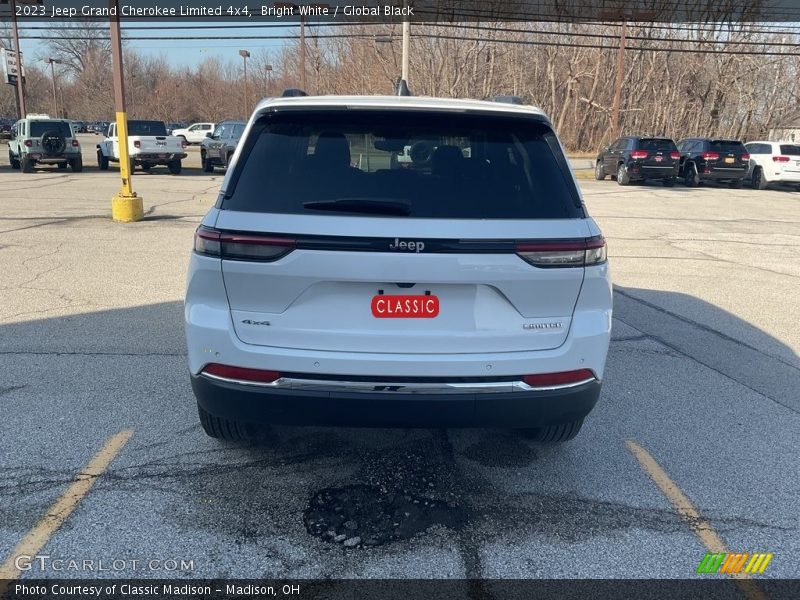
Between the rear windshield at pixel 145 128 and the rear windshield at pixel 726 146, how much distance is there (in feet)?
69.1

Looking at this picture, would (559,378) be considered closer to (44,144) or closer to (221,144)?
(221,144)

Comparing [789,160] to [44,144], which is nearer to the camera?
[44,144]

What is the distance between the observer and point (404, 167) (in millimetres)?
2904

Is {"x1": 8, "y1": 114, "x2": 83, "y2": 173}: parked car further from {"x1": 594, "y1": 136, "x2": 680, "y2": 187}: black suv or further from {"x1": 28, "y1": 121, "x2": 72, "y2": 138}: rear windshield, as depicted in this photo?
{"x1": 594, "y1": 136, "x2": 680, "y2": 187}: black suv

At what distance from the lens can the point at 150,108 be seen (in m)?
84.8

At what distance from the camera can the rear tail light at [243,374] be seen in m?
2.73

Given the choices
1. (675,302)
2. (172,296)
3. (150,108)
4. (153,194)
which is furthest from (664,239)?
(150,108)

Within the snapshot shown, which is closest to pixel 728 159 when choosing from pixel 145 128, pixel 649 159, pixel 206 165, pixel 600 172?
pixel 649 159

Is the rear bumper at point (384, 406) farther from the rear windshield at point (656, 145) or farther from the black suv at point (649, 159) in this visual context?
the rear windshield at point (656, 145)

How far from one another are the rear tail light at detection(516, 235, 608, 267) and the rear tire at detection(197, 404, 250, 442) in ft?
5.72

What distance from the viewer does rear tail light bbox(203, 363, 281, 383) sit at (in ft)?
8.95

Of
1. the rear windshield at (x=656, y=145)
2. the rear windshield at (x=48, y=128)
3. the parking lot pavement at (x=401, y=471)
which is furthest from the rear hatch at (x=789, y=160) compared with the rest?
the rear windshield at (x=48, y=128)

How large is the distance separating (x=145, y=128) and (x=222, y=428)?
2378 centimetres

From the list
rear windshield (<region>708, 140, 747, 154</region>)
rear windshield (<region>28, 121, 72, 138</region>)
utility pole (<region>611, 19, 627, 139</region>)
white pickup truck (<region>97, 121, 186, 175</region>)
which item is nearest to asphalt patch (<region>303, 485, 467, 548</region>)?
white pickup truck (<region>97, 121, 186, 175</region>)
